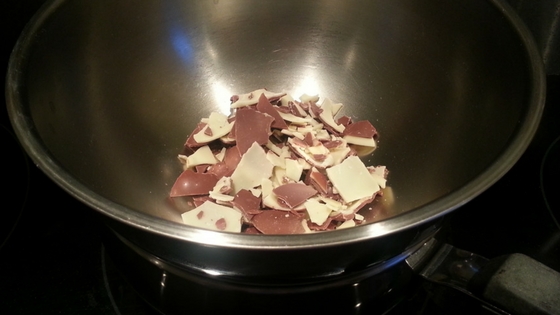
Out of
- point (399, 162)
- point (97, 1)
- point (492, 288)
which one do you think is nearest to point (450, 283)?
point (492, 288)

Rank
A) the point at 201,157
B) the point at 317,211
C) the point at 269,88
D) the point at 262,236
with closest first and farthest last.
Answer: the point at 262,236 → the point at 317,211 → the point at 201,157 → the point at 269,88

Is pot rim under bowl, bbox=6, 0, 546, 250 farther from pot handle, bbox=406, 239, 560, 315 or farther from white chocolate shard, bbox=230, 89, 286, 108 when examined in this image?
white chocolate shard, bbox=230, 89, 286, 108

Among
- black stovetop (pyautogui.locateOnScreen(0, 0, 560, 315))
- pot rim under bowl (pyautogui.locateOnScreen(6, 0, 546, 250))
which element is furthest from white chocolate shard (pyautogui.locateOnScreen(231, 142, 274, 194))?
pot rim under bowl (pyautogui.locateOnScreen(6, 0, 546, 250))

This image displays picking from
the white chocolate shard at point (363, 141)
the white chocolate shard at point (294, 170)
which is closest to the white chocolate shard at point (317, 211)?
the white chocolate shard at point (294, 170)

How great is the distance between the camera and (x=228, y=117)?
115cm

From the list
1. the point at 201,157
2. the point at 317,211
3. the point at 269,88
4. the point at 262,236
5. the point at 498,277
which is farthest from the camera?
the point at 269,88

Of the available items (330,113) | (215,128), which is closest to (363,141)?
(330,113)

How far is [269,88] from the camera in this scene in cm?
120

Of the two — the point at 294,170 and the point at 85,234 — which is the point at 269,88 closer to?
the point at 294,170

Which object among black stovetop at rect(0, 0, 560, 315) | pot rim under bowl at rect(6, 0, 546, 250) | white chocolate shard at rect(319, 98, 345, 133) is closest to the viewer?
pot rim under bowl at rect(6, 0, 546, 250)

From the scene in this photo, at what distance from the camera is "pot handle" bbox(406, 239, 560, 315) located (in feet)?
2.05

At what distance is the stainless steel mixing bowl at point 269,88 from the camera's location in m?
0.61

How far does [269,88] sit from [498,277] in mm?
721

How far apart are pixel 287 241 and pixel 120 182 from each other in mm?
485
